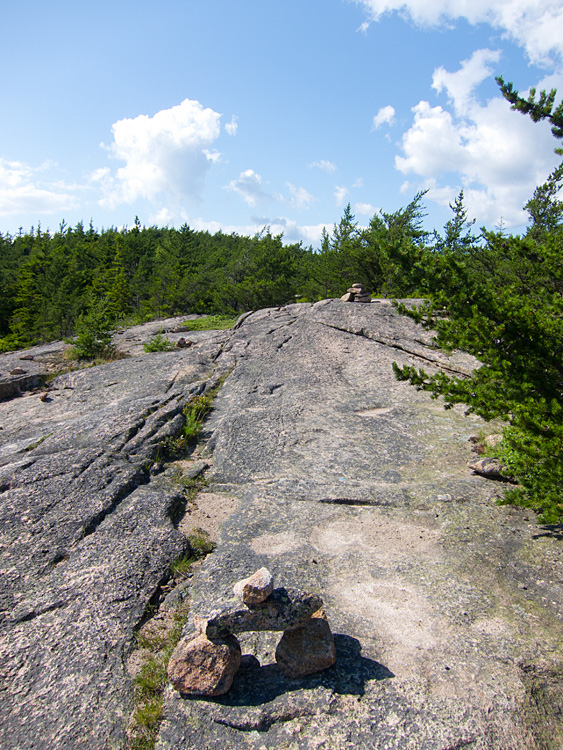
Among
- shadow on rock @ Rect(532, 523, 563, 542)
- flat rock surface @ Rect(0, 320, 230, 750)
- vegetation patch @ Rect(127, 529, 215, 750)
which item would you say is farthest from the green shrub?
shadow on rock @ Rect(532, 523, 563, 542)

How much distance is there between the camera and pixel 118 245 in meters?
51.2

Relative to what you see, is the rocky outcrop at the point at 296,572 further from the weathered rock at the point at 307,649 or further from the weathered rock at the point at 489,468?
the weathered rock at the point at 489,468

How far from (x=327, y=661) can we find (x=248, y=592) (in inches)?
32.3

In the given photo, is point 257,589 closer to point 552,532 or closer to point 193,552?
point 193,552

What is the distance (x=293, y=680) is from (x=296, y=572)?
122 cm

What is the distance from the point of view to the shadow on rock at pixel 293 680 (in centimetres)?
327

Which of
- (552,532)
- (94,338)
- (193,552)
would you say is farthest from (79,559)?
(94,338)

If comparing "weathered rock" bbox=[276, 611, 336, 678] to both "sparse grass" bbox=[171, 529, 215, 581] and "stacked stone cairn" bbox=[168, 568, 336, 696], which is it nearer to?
"stacked stone cairn" bbox=[168, 568, 336, 696]

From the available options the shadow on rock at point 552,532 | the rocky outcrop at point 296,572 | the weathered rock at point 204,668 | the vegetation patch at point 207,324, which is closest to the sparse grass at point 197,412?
the rocky outcrop at point 296,572

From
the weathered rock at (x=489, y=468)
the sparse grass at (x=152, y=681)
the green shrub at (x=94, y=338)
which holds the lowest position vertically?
the sparse grass at (x=152, y=681)

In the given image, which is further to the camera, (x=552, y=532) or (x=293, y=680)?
(x=552, y=532)

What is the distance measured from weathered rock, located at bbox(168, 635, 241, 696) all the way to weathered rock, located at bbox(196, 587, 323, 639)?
0.33ft

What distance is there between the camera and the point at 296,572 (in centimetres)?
457

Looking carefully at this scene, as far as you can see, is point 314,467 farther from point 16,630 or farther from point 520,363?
point 16,630
